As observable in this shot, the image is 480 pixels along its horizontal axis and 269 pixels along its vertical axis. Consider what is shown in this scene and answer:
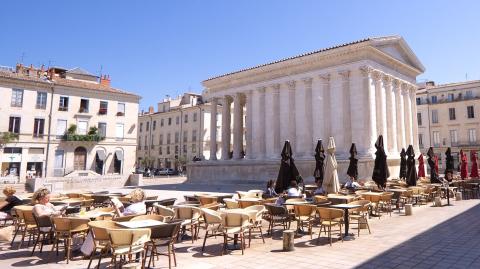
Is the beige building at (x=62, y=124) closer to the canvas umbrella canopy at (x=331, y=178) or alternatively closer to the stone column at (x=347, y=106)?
the stone column at (x=347, y=106)

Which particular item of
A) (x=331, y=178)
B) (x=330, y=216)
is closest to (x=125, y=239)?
(x=330, y=216)

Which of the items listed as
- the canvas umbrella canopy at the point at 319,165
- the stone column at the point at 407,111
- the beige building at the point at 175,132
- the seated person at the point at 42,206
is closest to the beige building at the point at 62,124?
the beige building at the point at 175,132

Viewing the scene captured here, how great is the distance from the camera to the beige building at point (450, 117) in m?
44.3

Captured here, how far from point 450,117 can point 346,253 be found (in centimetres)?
4732

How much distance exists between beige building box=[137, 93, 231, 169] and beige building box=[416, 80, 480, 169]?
2948 cm

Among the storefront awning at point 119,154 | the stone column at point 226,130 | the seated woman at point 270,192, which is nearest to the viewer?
the seated woman at point 270,192

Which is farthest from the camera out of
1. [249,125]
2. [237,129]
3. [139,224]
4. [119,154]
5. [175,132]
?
[175,132]

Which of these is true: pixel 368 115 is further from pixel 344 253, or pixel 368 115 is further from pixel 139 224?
pixel 139 224

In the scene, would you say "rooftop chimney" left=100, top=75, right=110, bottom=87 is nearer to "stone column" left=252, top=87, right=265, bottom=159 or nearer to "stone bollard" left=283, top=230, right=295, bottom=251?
"stone column" left=252, top=87, right=265, bottom=159

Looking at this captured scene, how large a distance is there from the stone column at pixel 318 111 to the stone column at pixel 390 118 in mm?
4944

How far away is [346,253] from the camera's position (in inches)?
267

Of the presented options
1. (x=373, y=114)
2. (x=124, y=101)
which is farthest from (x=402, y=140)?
(x=124, y=101)

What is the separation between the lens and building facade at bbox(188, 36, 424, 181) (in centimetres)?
2405

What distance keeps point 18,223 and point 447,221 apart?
11.7 m
